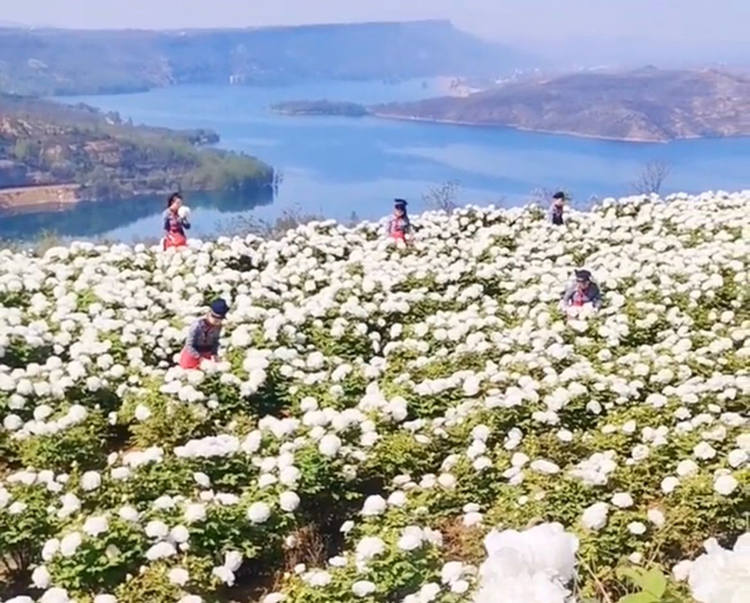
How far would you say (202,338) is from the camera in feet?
31.8

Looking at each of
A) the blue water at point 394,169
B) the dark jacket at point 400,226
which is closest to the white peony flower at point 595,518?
the dark jacket at point 400,226

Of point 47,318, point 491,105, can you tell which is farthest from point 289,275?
point 491,105

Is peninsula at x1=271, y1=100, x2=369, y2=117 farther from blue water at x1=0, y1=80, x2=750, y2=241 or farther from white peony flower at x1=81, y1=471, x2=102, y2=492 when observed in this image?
white peony flower at x1=81, y1=471, x2=102, y2=492

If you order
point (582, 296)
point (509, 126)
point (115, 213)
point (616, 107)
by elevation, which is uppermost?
point (582, 296)

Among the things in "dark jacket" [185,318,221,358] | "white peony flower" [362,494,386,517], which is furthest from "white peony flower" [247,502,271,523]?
"dark jacket" [185,318,221,358]

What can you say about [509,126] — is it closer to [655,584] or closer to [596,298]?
[596,298]

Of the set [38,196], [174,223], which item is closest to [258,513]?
[174,223]

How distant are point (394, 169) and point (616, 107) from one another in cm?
5610

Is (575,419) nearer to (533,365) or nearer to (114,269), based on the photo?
(533,365)

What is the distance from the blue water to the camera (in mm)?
92875

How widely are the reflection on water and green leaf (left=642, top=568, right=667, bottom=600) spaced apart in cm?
8359

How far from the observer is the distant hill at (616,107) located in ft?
497

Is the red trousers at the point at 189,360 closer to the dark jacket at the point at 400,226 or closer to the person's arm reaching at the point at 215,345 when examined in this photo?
the person's arm reaching at the point at 215,345

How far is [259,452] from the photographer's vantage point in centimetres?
745
